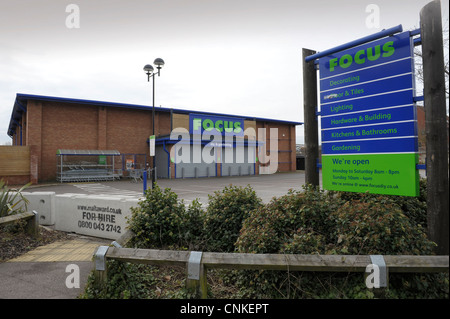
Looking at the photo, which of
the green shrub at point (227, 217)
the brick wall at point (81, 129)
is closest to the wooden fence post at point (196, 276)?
the green shrub at point (227, 217)

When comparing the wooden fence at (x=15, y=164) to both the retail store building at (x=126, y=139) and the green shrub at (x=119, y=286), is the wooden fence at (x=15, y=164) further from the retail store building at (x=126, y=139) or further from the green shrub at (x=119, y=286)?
the green shrub at (x=119, y=286)

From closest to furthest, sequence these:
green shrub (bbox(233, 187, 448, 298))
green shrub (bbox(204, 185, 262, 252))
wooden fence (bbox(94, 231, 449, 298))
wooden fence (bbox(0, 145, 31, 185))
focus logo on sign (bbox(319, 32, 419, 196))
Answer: wooden fence (bbox(94, 231, 449, 298)), green shrub (bbox(233, 187, 448, 298)), focus logo on sign (bbox(319, 32, 419, 196)), green shrub (bbox(204, 185, 262, 252)), wooden fence (bbox(0, 145, 31, 185))

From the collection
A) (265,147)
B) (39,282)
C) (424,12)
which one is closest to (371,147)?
(424,12)

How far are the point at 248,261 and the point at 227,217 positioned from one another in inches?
62.3

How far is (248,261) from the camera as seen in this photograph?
265cm

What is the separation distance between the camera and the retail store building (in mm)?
25286

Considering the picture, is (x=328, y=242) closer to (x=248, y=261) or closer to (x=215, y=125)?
(x=248, y=261)

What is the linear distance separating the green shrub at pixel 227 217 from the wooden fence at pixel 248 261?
1254mm

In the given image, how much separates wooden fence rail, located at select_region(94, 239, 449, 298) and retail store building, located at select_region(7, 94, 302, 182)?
23.8 m

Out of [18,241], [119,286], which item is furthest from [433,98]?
[18,241]
